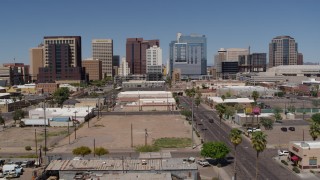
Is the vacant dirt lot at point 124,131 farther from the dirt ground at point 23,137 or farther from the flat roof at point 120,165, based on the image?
the flat roof at point 120,165

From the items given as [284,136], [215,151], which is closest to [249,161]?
[215,151]

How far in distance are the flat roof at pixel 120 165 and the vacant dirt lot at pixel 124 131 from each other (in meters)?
19.9

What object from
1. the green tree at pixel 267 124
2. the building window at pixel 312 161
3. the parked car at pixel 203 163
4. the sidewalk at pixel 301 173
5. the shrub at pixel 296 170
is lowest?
the sidewalk at pixel 301 173

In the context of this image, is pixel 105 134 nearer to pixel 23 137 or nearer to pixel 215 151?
pixel 23 137

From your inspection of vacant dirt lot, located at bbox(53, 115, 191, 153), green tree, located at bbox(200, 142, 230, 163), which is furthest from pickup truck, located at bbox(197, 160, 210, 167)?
vacant dirt lot, located at bbox(53, 115, 191, 153)

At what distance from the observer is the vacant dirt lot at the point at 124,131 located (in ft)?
273

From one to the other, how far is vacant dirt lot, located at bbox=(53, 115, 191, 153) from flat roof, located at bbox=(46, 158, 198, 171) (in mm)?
19945

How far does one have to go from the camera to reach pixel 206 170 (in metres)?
61.3

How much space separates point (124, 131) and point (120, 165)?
43154mm

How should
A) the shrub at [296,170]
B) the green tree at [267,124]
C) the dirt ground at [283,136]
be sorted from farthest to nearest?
the green tree at [267,124] < the dirt ground at [283,136] < the shrub at [296,170]

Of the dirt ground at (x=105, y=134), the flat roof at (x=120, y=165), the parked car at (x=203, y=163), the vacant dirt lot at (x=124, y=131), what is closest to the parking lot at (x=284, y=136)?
the vacant dirt lot at (x=124, y=131)

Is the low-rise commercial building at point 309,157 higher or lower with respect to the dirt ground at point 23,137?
higher

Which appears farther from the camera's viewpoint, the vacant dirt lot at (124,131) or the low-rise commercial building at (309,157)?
the vacant dirt lot at (124,131)

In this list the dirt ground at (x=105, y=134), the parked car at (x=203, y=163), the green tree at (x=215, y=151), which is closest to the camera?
the parked car at (x=203, y=163)
